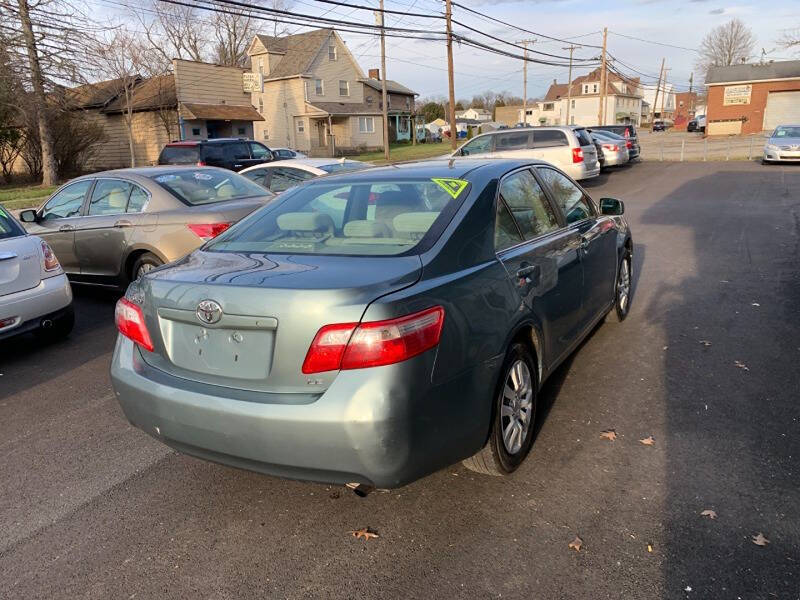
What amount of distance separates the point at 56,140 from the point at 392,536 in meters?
29.3

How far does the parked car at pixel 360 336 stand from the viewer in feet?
8.20

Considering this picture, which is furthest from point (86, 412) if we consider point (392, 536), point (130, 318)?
point (392, 536)

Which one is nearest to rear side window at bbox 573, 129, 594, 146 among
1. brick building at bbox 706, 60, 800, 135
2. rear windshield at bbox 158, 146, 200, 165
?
rear windshield at bbox 158, 146, 200, 165

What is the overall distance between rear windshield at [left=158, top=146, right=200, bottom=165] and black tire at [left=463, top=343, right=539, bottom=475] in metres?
15.7

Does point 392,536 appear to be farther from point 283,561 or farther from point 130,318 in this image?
point 130,318

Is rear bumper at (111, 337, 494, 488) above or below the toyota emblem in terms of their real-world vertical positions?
below

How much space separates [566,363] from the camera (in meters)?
4.90

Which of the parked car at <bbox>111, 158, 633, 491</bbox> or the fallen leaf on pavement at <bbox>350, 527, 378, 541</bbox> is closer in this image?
the parked car at <bbox>111, 158, 633, 491</bbox>

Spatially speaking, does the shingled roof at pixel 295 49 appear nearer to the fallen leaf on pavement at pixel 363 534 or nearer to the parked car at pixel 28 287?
the parked car at pixel 28 287

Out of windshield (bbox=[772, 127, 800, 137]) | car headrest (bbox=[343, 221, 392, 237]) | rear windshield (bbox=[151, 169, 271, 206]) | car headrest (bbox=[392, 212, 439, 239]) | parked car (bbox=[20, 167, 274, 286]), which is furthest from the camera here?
windshield (bbox=[772, 127, 800, 137])

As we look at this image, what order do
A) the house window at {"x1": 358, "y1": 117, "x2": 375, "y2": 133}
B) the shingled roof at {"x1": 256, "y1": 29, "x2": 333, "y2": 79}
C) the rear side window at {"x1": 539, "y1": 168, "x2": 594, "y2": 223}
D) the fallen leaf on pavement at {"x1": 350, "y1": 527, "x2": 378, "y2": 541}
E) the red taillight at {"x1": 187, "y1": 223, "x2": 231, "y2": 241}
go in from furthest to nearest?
1. the house window at {"x1": 358, "y1": 117, "x2": 375, "y2": 133}
2. the shingled roof at {"x1": 256, "y1": 29, "x2": 333, "y2": 79}
3. the red taillight at {"x1": 187, "y1": 223, "x2": 231, "y2": 241}
4. the rear side window at {"x1": 539, "y1": 168, "x2": 594, "y2": 223}
5. the fallen leaf on pavement at {"x1": 350, "y1": 527, "x2": 378, "y2": 541}

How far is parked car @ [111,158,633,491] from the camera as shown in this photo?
8.20ft

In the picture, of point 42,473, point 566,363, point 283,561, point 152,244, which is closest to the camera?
point 283,561

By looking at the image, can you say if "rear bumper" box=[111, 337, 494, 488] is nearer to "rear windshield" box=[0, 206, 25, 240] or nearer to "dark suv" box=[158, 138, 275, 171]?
"rear windshield" box=[0, 206, 25, 240]
